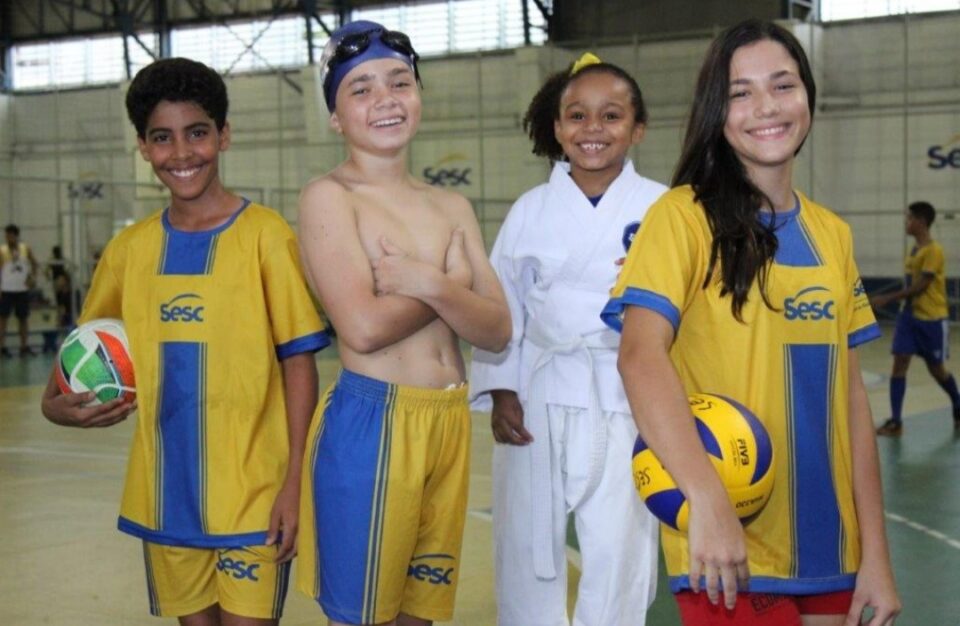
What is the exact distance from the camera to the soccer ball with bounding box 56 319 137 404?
3.20 m

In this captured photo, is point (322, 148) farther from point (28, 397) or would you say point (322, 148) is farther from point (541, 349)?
point (541, 349)

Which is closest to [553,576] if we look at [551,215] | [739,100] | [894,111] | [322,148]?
[551,215]

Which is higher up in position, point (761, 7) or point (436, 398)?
point (761, 7)

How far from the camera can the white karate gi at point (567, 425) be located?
387 centimetres

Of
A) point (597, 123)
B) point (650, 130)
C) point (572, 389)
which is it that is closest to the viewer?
Answer: point (572, 389)

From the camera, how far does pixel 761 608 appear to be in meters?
2.41

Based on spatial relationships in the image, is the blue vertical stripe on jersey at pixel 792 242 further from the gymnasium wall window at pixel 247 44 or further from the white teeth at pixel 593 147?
the gymnasium wall window at pixel 247 44

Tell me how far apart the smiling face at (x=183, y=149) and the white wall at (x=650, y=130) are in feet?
59.1

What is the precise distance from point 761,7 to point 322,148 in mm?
9110

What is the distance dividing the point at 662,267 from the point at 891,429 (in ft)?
26.7

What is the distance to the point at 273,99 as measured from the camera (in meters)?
29.6

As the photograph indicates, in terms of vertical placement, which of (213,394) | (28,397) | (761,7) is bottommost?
(28,397)

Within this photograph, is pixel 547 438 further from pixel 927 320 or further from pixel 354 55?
pixel 927 320

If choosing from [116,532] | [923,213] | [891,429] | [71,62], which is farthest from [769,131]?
[71,62]
